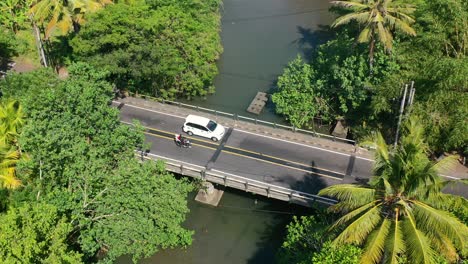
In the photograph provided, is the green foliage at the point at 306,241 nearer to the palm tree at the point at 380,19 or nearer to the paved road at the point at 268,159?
the paved road at the point at 268,159

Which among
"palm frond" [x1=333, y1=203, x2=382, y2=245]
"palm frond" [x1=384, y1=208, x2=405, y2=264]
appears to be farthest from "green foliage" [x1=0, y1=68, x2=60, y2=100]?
"palm frond" [x1=384, y1=208, x2=405, y2=264]

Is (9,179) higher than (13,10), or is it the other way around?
(13,10)

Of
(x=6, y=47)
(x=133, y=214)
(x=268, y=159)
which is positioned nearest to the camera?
(x=133, y=214)

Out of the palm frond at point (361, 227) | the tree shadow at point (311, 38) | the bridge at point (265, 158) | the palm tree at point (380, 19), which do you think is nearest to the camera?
the palm frond at point (361, 227)

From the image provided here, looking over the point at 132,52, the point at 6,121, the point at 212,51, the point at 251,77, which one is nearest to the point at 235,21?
the point at 251,77

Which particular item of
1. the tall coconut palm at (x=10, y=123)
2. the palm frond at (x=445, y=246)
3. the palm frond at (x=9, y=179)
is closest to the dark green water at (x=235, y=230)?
the palm frond at (x=9, y=179)

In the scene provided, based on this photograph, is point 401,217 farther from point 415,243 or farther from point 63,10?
point 63,10

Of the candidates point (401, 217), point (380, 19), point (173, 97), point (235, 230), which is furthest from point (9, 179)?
point (380, 19)

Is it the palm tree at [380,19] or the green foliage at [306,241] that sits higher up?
the palm tree at [380,19]

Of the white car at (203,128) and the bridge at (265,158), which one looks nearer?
the bridge at (265,158)
